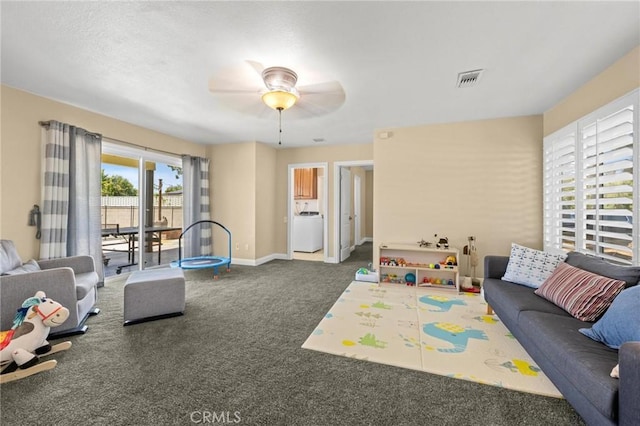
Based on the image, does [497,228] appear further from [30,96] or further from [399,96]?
[30,96]

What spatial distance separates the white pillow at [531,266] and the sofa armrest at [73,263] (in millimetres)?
4679

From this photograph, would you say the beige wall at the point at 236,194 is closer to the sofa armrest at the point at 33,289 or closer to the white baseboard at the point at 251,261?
the white baseboard at the point at 251,261

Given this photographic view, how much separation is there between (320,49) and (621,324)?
8.88 feet

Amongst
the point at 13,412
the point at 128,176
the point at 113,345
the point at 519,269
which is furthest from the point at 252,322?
the point at 128,176

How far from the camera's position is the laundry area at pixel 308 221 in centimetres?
673

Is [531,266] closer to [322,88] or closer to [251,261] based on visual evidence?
[322,88]

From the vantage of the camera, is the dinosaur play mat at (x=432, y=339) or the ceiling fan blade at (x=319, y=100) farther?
the ceiling fan blade at (x=319, y=100)

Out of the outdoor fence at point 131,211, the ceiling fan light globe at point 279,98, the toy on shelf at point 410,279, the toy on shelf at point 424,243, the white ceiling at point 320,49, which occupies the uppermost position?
the white ceiling at point 320,49

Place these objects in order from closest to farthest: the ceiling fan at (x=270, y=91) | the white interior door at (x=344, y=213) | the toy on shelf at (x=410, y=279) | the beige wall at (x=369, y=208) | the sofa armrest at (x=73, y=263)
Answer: the ceiling fan at (x=270, y=91)
the sofa armrest at (x=73, y=263)
the toy on shelf at (x=410, y=279)
the white interior door at (x=344, y=213)
the beige wall at (x=369, y=208)

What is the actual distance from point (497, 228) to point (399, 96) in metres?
2.49

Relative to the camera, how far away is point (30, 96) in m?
3.10

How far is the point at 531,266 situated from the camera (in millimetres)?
2566

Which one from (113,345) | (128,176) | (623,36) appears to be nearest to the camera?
(623,36)

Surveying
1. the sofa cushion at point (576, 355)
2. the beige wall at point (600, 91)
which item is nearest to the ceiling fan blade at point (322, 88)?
the beige wall at point (600, 91)
